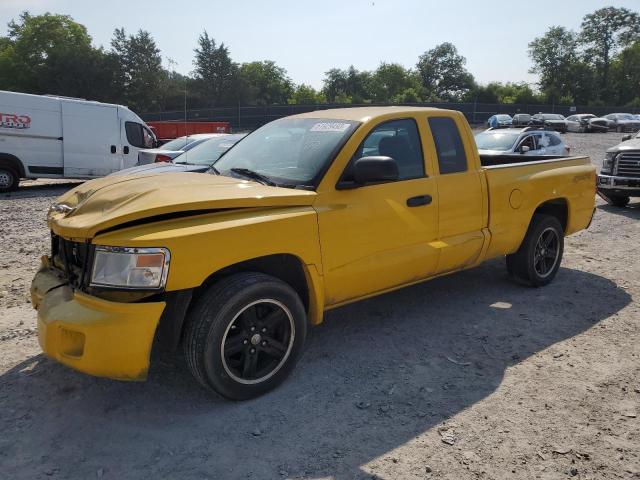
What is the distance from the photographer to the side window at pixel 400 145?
13.9 feet

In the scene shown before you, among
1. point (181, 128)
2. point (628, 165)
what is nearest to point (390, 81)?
point (181, 128)

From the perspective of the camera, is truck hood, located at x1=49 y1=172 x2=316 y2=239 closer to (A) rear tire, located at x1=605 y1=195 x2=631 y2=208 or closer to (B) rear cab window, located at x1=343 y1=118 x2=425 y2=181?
(B) rear cab window, located at x1=343 y1=118 x2=425 y2=181

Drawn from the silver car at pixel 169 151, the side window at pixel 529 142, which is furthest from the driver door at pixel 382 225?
the side window at pixel 529 142

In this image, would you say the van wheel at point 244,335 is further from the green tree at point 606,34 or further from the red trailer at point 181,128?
the green tree at point 606,34

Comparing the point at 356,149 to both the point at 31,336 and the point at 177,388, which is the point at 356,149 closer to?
the point at 177,388

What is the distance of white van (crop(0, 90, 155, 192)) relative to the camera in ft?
43.5

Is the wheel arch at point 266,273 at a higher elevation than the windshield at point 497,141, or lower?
lower

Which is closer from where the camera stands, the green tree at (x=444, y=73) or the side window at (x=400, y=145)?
the side window at (x=400, y=145)

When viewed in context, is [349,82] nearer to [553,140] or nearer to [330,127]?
[553,140]

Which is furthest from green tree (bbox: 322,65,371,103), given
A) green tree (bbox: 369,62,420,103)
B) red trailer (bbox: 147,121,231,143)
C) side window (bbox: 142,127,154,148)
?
side window (bbox: 142,127,154,148)

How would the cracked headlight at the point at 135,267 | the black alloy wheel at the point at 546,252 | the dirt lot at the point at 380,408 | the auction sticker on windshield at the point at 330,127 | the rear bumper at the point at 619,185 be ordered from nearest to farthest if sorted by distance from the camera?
the dirt lot at the point at 380,408
the cracked headlight at the point at 135,267
the auction sticker on windshield at the point at 330,127
the black alloy wheel at the point at 546,252
the rear bumper at the point at 619,185

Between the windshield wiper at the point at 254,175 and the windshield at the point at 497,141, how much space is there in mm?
9246

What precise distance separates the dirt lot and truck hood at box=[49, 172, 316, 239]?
114 cm

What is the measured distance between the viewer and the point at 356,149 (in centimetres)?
399
